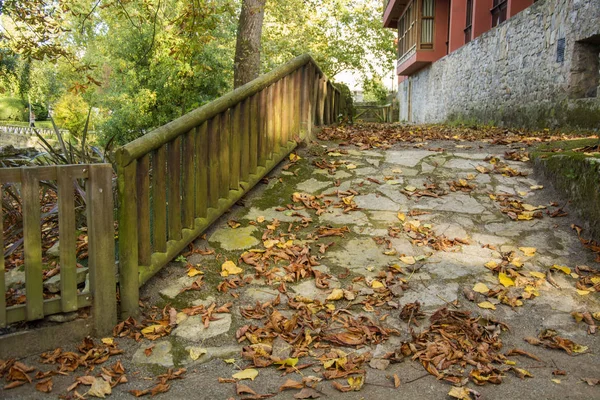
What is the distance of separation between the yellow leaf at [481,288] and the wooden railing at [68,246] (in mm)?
2473

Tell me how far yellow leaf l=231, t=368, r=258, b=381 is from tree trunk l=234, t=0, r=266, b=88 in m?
6.30

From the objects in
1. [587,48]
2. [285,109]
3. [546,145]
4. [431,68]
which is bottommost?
[546,145]

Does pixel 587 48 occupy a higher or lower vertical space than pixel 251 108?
higher

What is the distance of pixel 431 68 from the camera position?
1816cm

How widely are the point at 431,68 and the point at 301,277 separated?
52.5ft

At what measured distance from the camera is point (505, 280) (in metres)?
3.65

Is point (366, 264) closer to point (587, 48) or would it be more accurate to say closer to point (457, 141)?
point (457, 141)

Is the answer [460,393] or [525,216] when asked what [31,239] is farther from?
[525,216]

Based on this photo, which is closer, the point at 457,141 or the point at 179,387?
the point at 179,387

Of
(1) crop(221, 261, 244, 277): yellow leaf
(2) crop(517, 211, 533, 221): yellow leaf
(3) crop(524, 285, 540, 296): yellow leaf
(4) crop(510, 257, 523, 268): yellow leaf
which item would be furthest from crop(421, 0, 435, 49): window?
(1) crop(221, 261, 244, 277): yellow leaf

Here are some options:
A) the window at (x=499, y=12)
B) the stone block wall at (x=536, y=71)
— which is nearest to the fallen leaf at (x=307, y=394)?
the stone block wall at (x=536, y=71)

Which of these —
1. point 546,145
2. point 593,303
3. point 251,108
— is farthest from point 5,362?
point 546,145

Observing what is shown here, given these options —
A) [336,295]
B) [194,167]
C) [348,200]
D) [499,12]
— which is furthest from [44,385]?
[499,12]

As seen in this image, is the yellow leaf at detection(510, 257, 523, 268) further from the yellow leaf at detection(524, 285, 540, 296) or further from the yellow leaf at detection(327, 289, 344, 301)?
the yellow leaf at detection(327, 289, 344, 301)
